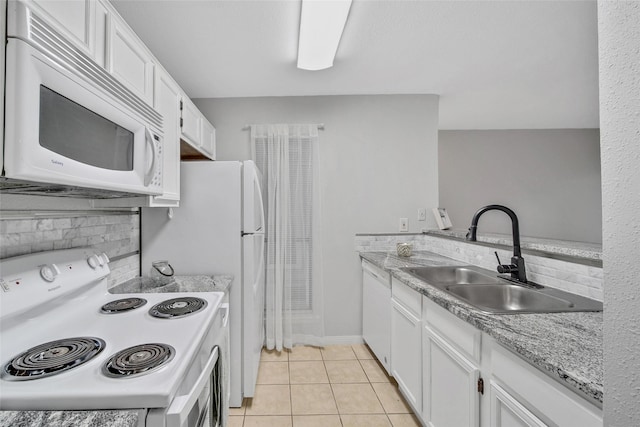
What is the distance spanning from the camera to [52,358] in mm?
825

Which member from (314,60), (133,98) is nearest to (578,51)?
(314,60)

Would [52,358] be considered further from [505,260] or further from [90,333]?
[505,260]

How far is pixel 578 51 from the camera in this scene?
1991 millimetres

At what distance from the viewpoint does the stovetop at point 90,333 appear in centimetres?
69

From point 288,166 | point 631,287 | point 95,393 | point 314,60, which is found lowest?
point 95,393

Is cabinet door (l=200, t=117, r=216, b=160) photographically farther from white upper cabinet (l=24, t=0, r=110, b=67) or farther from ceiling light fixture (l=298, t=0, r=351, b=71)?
white upper cabinet (l=24, t=0, r=110, b=67)

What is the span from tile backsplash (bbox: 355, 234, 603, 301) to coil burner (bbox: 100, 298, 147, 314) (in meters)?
1.85

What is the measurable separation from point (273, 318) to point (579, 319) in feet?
7.00

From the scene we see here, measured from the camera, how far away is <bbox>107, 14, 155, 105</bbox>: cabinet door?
116cm

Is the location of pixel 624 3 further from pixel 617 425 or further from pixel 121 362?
pixel 121 362

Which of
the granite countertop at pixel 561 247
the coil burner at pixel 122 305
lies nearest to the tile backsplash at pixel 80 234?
the coil burner at pixel 122 305

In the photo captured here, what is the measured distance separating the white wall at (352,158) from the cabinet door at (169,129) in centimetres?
90

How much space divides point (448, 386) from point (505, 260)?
873 mm

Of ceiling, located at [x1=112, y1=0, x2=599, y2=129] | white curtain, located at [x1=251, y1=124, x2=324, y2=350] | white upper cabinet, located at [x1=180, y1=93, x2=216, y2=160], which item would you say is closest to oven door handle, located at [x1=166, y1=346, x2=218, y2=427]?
white upper cabinet, located at [x1=180, y1=93, x2=216, y2=160]
